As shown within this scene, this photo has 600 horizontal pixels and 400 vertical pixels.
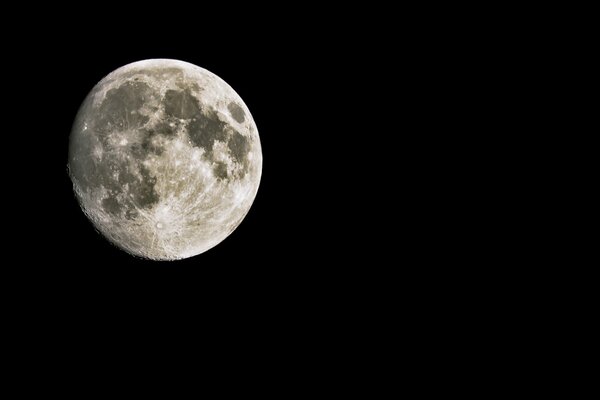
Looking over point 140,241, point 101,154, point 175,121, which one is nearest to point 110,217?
point 140,241

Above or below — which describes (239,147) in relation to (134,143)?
above

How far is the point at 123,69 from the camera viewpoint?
15.4 ft

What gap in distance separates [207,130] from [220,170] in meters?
0.42

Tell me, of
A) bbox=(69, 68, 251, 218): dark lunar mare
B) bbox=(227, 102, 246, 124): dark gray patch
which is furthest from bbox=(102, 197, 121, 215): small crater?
bbox=(227, 102, 246, 124): dark gray patch

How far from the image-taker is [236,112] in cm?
475

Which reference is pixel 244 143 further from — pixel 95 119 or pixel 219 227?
pixel 95 119

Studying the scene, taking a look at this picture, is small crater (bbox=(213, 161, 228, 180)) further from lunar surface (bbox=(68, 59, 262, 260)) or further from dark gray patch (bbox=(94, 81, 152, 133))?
dark gray patch (bbox=(94, 81, 152, 133))

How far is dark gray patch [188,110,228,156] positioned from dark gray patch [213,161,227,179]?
147mm

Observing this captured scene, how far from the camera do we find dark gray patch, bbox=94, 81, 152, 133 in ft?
13.7

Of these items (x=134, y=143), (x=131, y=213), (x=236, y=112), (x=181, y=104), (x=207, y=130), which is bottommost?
(x=131, y=213)

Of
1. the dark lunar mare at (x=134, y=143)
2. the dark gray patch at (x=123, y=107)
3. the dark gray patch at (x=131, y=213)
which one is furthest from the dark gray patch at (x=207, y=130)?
the dark gray patch at (x=131, y=213)

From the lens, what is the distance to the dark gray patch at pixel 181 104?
426 centimetres

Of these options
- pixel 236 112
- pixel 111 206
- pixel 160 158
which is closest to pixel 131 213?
pixel 111 206

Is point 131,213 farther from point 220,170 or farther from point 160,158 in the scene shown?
point 220,170
